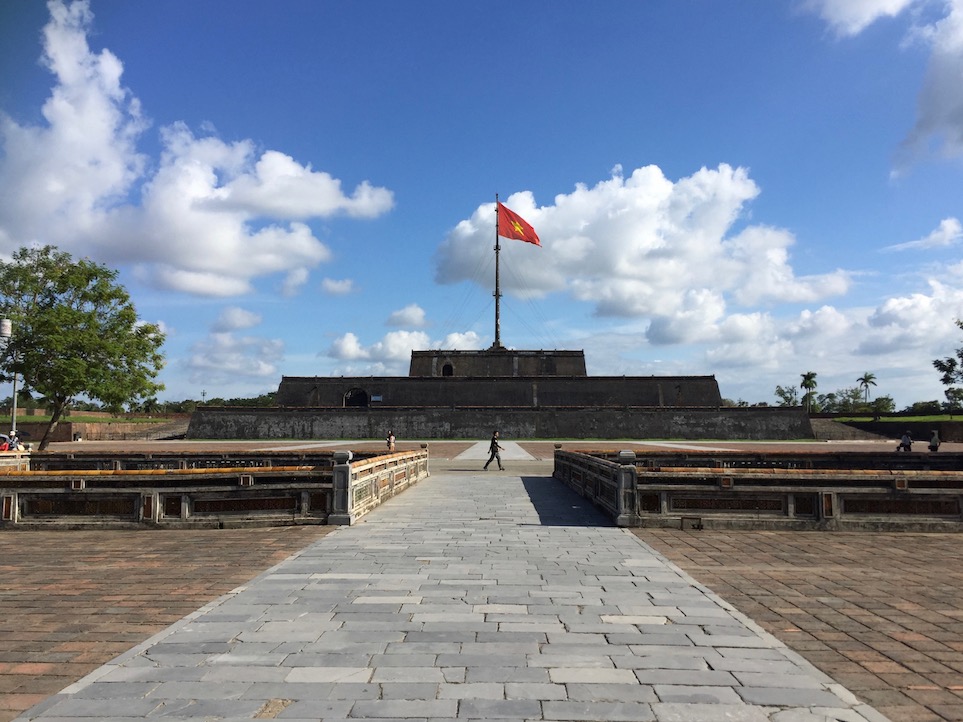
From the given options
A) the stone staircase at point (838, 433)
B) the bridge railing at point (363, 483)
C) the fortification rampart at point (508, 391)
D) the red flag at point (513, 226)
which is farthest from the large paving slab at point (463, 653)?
the stone staircase at point (838, 433)

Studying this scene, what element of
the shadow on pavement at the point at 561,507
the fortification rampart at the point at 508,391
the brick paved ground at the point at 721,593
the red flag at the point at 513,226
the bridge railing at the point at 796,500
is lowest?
the shadow on pavement at the point at 561,507

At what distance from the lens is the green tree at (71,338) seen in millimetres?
23266

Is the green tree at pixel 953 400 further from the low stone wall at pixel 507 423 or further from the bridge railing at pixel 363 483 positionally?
the bridge railing at pixel 363 483

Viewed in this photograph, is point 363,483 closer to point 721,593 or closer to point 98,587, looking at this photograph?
point 98,587

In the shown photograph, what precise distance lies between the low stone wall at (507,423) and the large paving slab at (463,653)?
127ft

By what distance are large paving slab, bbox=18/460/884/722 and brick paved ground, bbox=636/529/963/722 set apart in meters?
0.28

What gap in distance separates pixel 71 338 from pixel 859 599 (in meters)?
25.6

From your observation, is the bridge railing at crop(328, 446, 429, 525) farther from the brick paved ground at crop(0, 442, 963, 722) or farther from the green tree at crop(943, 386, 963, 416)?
the green tree at crop(943, 386, 963, 416)

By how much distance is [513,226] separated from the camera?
4441cm

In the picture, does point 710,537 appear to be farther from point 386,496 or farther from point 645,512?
point 386,496

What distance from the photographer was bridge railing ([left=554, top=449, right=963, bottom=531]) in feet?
30.7

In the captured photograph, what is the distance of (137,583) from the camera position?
6168 mm

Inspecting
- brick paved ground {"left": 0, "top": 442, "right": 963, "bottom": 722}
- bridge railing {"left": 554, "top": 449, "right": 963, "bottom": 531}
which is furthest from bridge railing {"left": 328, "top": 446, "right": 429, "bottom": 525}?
bridge railing {"left": 554, "top": 449, "right": 963, "bottom": 531}

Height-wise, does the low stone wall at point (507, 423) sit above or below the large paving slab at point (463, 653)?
above
